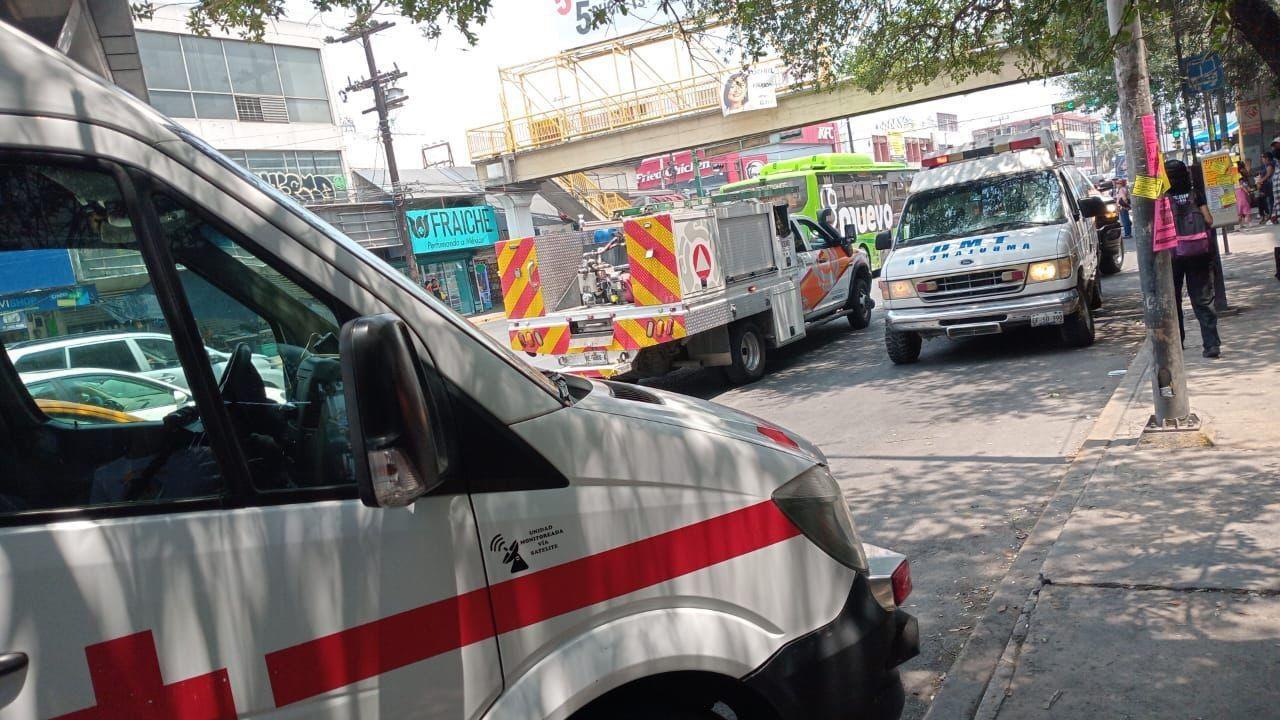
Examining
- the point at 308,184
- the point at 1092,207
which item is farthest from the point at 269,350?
the point at 308,184

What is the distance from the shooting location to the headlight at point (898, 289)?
10.5 m

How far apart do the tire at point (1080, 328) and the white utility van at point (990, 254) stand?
0.4 inches

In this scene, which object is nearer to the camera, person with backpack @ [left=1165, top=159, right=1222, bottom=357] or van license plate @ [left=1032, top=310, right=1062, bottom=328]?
person with backpack @ [left=1165, top=159, right=1222, bottom=357]

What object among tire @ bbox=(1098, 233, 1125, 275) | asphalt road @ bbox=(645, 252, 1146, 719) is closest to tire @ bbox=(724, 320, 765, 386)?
asphalt road @ bbox=(645, 252, 1146, 719)

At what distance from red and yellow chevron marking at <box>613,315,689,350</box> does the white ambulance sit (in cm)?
770

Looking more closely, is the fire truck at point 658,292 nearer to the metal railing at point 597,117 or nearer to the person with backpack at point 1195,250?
the person with backpack at point 1195,250

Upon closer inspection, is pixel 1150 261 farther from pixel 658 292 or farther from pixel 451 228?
pixel 451 228

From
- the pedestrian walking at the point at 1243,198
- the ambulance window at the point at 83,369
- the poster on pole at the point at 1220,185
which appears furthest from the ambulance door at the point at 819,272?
the ambulance window at the point at 83,369

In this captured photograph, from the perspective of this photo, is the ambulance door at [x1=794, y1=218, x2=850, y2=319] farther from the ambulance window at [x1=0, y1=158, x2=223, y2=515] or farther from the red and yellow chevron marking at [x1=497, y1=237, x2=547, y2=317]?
the ambulance window at [x1=0, y1=158, x2=223, y2=515]

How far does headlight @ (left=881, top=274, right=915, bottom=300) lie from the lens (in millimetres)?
10539

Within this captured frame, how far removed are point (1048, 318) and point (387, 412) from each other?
9.25m

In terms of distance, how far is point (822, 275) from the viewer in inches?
536

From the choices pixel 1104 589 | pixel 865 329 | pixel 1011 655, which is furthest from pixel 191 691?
pixel 865 329

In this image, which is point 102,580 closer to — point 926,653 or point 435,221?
point 926,653
